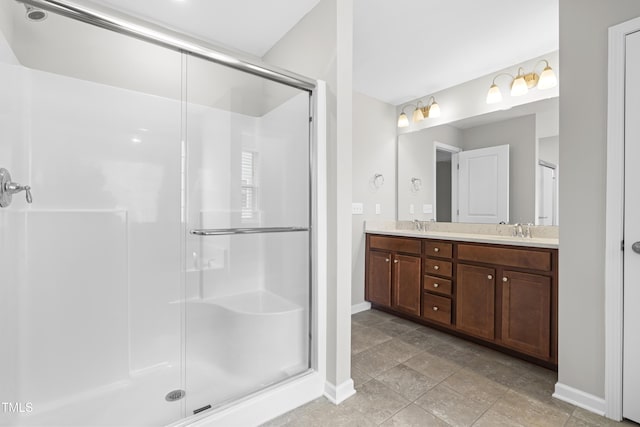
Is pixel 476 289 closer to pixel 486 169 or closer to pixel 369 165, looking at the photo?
pixel 486 169

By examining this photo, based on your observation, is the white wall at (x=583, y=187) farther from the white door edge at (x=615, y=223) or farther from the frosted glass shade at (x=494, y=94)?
the frosted glass shade at (x=494, y=94)

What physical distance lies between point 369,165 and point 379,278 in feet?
4.14

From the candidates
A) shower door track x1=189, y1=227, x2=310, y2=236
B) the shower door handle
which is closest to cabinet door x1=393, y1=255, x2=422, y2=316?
shower door track x1=189, y1=227, x2=310, y2=236

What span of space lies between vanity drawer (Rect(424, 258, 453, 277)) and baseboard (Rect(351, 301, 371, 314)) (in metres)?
0.90

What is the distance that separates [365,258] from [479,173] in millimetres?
1456

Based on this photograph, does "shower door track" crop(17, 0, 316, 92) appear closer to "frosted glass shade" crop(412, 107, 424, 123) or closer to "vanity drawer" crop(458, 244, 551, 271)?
"vanity drawer" crop(458, 244, 551, 271)

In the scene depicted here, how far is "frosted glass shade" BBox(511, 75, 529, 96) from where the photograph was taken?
8.30 ft

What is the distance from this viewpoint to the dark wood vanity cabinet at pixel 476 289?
204 centimetres

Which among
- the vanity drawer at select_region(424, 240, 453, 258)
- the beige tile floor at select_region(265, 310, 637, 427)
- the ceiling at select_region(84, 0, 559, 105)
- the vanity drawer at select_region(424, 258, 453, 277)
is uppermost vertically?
the ceiling at select_region(84, 0, 559, 105)

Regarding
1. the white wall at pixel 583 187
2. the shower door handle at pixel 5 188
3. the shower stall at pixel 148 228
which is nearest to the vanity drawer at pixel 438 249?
the white wall at pixel 583 187

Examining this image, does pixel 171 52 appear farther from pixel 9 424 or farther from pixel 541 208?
pixel 541 208

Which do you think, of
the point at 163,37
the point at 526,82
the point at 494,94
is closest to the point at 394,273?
the point at 494,94

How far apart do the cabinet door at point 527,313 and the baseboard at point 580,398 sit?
0.32 m

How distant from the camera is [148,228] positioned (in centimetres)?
203
